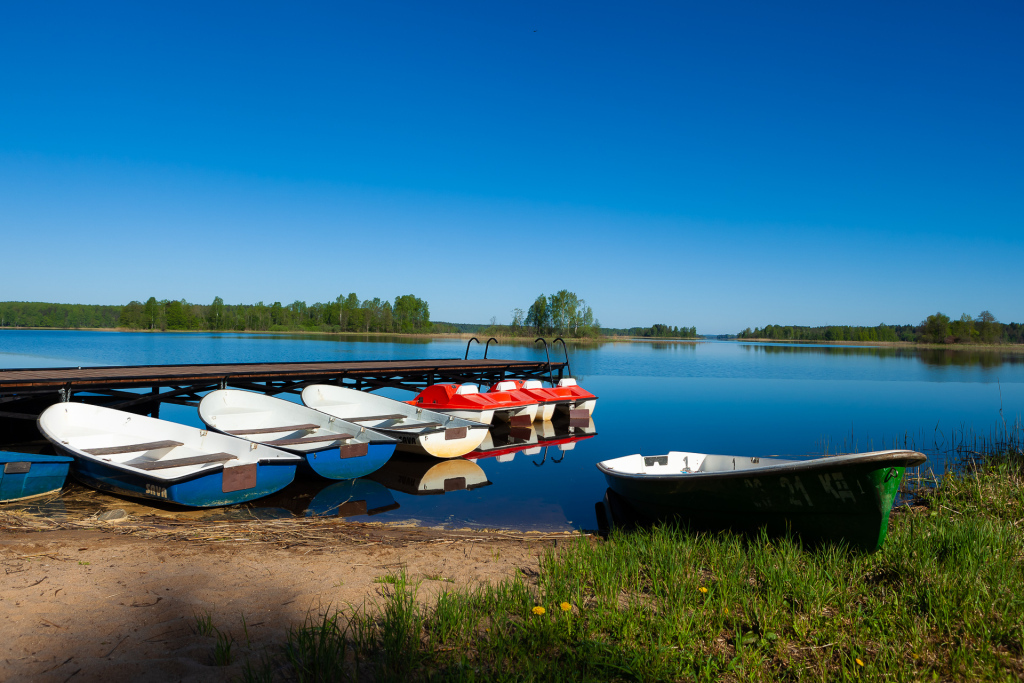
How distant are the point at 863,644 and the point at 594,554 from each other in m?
2.04

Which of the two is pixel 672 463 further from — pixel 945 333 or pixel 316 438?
pixel 945 333

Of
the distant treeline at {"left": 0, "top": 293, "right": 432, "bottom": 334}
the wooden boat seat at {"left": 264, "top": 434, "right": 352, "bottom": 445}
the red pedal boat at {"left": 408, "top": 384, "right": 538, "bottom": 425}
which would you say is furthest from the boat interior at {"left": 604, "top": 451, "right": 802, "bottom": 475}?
the distant treeline at {"left": 0, "top": 293, "right": 432, "bottom": 334}

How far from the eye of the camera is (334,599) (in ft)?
12.6

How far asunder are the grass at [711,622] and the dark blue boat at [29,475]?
6216 millimetres

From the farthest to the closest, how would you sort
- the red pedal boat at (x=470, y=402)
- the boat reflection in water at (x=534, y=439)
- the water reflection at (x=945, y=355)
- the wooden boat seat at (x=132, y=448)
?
1. the water reflection at (x=945, y=355)
2. the red pedal boat at (x=470, y=402)
3. the boat reflection in water at (x=534, y=439)
4. the wooden boat seat at (x=132, y=448)

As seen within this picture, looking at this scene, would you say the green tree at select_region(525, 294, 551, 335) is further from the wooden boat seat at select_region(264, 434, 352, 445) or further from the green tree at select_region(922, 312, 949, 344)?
the wooden boat seat at select_region(264, 434, 352, 445)

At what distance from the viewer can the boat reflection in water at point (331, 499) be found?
7.88 metres

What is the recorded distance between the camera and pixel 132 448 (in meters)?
7.91

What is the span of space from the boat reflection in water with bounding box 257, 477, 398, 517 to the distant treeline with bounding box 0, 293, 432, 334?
101 metres

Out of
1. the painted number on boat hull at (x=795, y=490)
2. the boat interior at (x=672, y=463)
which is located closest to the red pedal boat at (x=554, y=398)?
the boat interior at (x=672, y=463)

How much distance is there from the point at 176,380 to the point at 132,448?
15.9ft

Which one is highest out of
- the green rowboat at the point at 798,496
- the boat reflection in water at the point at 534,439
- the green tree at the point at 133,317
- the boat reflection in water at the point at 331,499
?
the green tree at the point at 133,317

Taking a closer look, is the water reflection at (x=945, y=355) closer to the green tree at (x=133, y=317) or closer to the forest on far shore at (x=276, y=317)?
the forest on far shore at (x=276, y=317)

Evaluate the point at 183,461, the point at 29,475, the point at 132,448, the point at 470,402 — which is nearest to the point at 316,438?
the point at 183,461
